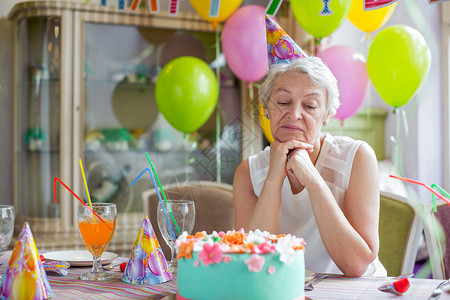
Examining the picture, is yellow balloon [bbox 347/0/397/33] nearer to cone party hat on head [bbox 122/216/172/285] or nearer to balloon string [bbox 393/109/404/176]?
balloon string [bbox 393/109/404/176]

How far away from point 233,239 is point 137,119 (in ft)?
7.21

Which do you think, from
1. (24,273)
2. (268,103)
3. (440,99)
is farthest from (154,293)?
(440,99)

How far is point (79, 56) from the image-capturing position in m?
2.73

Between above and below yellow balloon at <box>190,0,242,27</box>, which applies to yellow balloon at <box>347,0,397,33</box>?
below

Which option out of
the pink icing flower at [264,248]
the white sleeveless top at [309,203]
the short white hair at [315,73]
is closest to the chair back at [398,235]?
the white sleeveless top at [309,203]

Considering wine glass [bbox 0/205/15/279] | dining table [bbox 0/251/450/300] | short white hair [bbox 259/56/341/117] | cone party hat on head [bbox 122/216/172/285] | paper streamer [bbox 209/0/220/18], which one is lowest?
dining table [bbox 0/251/450/300]

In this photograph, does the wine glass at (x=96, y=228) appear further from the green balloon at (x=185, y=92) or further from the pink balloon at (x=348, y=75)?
the pink balloon at (x=348, y=75)

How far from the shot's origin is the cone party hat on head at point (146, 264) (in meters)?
0.94

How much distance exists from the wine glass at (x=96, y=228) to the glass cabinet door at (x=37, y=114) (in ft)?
6.03

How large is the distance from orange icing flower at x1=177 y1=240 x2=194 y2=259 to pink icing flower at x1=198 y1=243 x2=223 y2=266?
0.02m

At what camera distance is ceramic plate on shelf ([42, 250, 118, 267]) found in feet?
3.59

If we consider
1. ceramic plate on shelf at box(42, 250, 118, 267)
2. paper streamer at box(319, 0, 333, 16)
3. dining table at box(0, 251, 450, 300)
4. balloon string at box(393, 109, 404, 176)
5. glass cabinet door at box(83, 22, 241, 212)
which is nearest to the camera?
dining table at box(0, 251, 450, 300)

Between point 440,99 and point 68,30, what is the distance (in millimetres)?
2199

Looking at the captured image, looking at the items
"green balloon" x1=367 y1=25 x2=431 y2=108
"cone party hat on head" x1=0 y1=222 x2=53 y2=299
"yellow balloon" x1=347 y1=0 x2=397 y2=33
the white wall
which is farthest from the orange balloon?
the white wall
